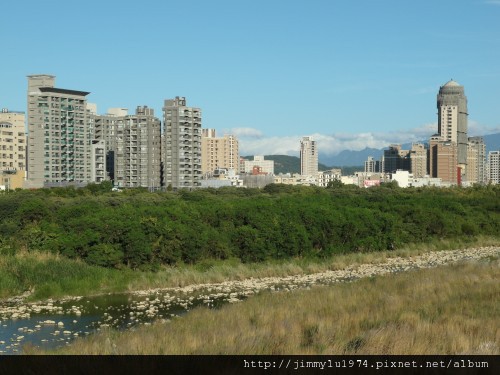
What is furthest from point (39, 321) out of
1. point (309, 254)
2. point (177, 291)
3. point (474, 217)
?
point (474, 217)

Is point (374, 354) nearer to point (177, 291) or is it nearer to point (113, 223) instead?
point (177, 291)

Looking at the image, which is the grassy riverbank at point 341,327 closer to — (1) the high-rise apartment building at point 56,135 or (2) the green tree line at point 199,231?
(2) the green tree line at point 199,231

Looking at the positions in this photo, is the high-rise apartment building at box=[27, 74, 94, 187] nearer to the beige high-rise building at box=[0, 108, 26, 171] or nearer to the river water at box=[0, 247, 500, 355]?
the beige high-rise building at box=[0, 108, 26, 171]

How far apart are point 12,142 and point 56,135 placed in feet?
62.8

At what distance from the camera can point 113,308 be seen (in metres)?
25.1

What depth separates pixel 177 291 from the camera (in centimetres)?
2927

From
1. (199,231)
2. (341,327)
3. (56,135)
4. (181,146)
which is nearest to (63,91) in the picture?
(56,135)

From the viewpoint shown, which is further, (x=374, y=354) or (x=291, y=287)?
(x=291, y=287)

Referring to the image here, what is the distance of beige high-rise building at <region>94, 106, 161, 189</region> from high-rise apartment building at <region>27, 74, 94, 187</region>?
8.91 meters

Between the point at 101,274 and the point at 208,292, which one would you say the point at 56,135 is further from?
the point at 208,292

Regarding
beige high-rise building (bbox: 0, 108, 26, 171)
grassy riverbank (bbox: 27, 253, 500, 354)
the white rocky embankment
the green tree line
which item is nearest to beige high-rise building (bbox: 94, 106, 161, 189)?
beige high-rise building (bbox: 0, 108, 26, 171)

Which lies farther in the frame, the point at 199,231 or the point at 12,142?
the point at 12,142
